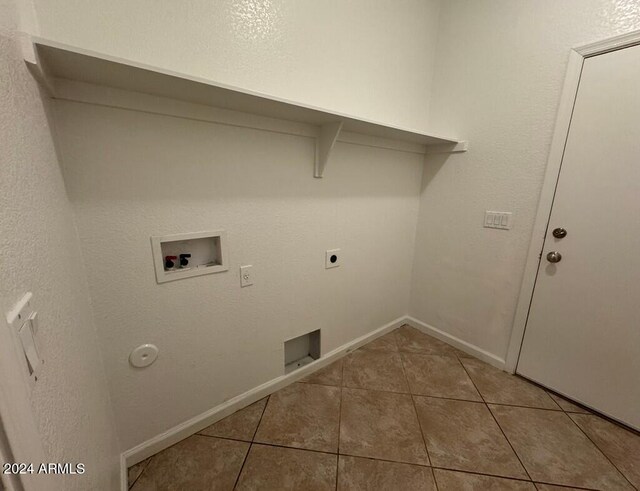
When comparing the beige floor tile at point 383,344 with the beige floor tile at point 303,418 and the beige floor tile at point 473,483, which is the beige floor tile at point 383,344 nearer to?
the beige floor tile at point 303,418

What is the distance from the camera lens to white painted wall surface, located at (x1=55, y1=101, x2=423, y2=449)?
955mm

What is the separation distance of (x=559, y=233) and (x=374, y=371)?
1.41m

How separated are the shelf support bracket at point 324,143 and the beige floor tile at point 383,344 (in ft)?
4.60

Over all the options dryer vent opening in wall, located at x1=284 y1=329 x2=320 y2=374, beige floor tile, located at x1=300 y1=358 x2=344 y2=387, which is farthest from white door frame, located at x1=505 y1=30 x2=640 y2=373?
dryer vent opening in wall, located at x1=284 y1=329 x2=320 y2=374

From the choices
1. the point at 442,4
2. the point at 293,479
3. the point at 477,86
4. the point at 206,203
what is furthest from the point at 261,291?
the point at 442,4

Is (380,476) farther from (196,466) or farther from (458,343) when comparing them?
(458,343)

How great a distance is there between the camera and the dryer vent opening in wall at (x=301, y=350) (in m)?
1.73

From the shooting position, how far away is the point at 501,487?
1.11 m

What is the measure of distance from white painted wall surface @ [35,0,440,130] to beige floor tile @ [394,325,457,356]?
5.56 ft

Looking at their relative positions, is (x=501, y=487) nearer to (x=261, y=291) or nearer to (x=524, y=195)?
(x=261, y=291)

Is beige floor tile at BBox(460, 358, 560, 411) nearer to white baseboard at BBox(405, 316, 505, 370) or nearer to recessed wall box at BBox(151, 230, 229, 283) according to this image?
white baseboard at BBox(405, 316, 505, 370)

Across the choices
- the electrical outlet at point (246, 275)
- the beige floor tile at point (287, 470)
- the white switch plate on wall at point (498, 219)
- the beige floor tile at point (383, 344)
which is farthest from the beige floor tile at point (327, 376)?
the white switch plate on wall at point (498, 219)

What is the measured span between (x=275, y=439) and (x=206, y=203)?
3.95ft

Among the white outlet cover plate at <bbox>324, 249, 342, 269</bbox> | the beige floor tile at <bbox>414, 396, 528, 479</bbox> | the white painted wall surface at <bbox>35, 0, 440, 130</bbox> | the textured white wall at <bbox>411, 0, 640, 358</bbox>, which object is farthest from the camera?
the white outlet cover plate at <bbox>324, 249, 342, 269</bbox>
